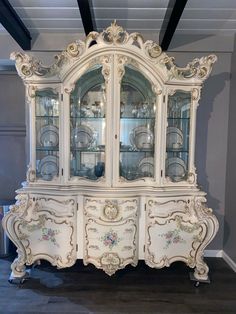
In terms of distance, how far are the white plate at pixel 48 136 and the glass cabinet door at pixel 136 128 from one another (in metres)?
0.65

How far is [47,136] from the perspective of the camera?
279 cm

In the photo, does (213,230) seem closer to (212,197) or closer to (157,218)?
(157,218)

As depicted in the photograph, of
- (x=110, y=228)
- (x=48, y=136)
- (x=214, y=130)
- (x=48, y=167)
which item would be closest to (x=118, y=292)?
(x=110, y=228)

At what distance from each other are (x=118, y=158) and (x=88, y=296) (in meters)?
1.26

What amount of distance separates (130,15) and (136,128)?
43.1 inches

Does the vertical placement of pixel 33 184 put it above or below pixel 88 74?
below

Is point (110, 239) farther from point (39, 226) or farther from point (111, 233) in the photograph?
point (39, 226)

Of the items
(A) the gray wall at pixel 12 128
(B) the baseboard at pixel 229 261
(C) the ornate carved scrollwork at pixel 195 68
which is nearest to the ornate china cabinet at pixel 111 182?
(C) the ornate carved scrollwork at pixel 195 68

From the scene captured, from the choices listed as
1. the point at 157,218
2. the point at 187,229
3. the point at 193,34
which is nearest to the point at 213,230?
the point at 187,229

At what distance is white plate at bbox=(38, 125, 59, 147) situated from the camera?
2766 mm

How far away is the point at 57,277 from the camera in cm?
285

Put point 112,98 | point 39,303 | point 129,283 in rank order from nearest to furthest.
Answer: point 39,303
point 112,98
point 129,283

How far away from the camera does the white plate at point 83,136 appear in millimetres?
2814

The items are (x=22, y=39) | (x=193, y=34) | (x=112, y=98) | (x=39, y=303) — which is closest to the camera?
(x=39, y=303)
